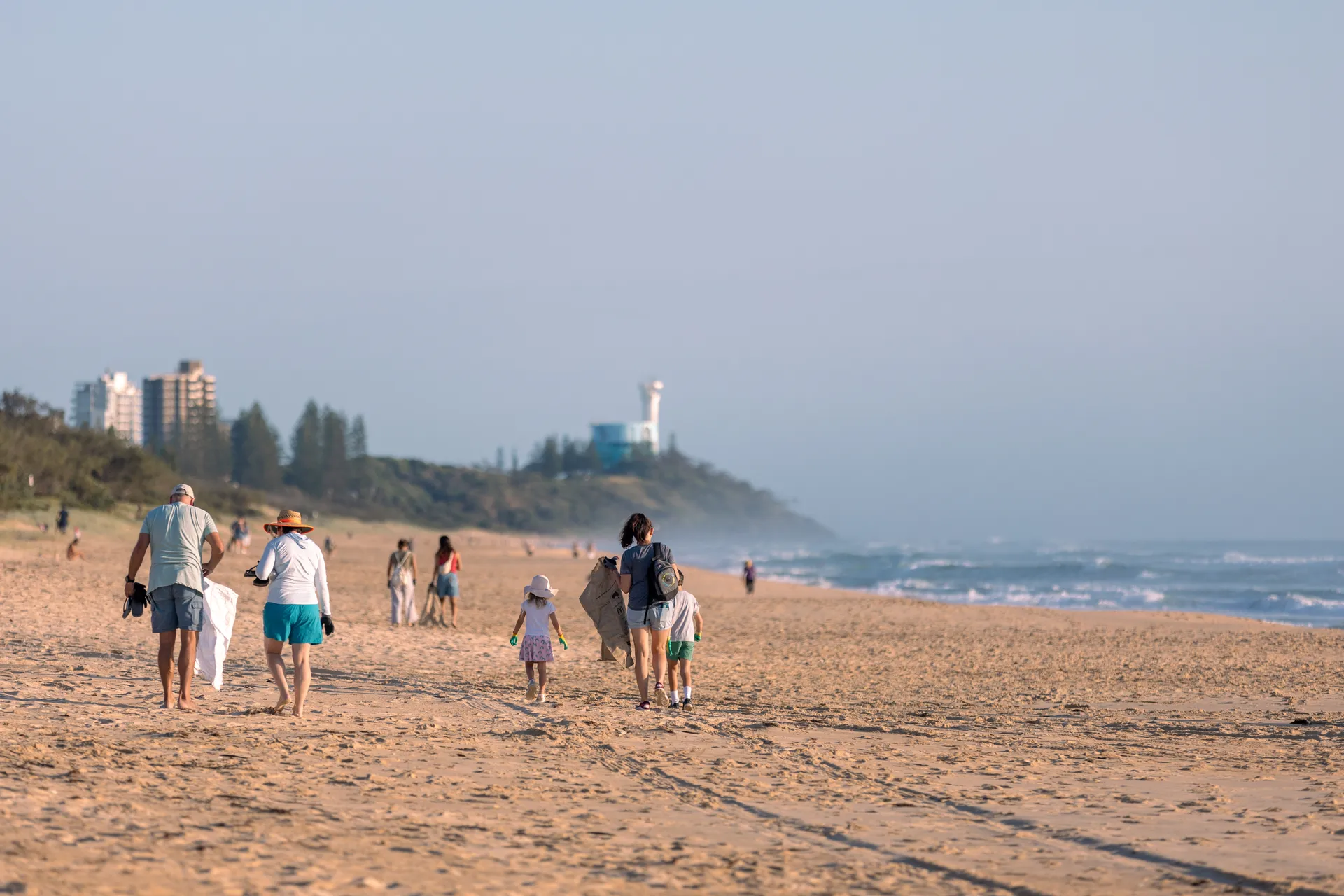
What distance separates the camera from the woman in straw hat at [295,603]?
8.83 m

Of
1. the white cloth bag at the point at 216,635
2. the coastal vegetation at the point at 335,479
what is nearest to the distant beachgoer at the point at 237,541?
the coastal vegetation at the point at 335,479

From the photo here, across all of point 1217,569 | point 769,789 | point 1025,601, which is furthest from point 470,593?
point 1217,569

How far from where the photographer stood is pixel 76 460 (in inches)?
2079

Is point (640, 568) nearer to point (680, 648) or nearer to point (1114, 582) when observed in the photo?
point (680, 648)

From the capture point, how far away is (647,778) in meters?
7.41

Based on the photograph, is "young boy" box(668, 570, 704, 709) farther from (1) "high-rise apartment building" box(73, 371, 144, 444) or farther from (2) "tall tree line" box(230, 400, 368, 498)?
(1) "high-rise apartment building" box(73, 371, 144, 444)

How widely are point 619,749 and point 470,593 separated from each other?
23.1 metres

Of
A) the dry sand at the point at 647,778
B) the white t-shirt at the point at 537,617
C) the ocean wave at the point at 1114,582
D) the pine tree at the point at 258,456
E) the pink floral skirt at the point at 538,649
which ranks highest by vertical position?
the pine tree at the point at 258,456

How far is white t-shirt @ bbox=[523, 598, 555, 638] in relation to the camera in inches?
428

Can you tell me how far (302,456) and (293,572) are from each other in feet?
394

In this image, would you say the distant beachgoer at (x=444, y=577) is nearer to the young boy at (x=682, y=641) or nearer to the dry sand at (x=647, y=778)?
the dry sand at (x=647, y=778)

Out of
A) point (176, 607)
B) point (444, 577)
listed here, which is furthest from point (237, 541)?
point (176, 607)

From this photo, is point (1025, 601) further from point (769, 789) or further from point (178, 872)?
point (178, 872)

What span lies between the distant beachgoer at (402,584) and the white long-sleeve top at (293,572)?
30.3ft
